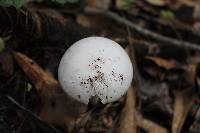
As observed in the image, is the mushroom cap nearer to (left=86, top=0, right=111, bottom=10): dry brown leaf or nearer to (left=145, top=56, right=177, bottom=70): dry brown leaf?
(left=145, top=56, right=177, bottom=70): dry brown leaf

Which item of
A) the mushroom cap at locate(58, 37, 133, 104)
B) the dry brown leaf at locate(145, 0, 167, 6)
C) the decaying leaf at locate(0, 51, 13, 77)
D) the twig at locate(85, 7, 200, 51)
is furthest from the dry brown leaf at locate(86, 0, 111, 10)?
the mushroom cap at locate(58, 37, 133, 104)

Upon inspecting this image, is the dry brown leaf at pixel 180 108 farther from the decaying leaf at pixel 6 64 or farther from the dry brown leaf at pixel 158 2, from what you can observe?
the decaying leaf at pixel 6 64

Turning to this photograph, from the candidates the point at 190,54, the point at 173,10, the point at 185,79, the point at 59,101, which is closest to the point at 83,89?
the point at 59,101

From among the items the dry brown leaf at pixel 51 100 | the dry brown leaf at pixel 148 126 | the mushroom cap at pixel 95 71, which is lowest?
the dry brown leaf at pixel 148 126

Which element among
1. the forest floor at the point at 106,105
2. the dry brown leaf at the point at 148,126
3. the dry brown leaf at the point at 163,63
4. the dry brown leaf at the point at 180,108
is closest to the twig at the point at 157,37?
the forest floor at the point at 106,105

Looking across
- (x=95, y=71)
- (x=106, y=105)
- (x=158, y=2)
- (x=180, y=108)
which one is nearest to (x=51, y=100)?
(x=106, y=105)

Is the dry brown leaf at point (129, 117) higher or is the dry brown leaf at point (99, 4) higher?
the dry brown leaf at point (99, 4)

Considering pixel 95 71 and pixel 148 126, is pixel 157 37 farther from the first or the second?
pixel 95 71
